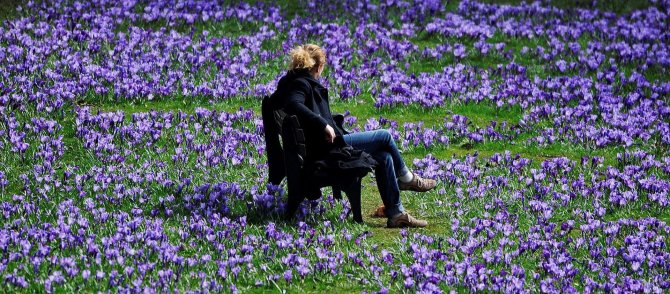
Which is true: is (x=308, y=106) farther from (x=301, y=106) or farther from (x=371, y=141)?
(x=371, y=141)

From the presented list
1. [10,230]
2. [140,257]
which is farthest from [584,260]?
[10,230]

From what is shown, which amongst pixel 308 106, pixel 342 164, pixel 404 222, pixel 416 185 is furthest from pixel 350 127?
pixel 342 164

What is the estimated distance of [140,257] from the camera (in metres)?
8.72

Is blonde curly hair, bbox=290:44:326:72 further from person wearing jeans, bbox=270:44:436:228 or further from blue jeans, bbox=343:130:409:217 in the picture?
blue jeans, bbox=343:130:409:217

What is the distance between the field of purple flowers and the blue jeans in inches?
16.5

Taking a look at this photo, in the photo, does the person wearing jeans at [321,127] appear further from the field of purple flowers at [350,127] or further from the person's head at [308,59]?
the field of purple flowers at [350,127]

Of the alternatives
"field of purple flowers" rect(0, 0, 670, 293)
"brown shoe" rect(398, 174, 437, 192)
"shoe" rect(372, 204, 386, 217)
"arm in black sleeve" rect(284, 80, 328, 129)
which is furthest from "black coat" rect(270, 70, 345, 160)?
"shoe" rect(372, 204, 386, 217)

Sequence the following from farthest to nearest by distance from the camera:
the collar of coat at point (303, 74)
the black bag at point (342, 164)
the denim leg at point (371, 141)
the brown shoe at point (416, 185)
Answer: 1. the brown shoe at point (416, 185)
2. the denim leg at point (371, 141)
3. the collar of coat at point (303, 74)
4. the black bag at point (342, 164)

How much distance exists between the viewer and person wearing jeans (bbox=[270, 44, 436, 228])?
31.4ft

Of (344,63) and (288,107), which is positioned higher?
(288,107)

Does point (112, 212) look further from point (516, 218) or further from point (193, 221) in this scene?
point (516, 218)

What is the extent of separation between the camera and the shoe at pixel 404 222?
10.1 meters

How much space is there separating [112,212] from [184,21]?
7.82 m

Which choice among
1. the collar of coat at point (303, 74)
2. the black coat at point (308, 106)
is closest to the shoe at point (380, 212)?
the black coat at point (308, 106)
